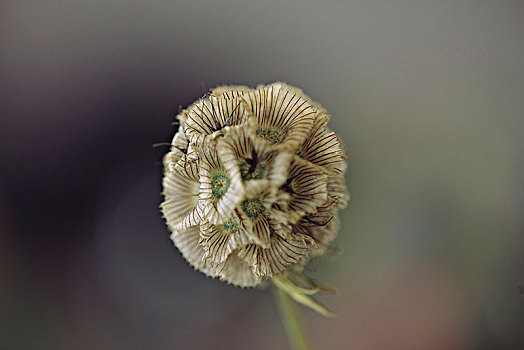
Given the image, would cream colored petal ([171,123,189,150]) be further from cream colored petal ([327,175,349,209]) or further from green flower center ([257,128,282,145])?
cream colored petal ([327,175,349,209])

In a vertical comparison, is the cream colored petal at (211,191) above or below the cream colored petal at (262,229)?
above

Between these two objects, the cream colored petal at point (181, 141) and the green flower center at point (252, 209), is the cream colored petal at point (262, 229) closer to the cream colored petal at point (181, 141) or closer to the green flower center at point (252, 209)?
the green flower center at point (252, 209)

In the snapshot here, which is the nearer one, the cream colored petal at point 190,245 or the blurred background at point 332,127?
the cream colored petal at point 190,245

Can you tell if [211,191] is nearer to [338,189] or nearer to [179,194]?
[179,194]

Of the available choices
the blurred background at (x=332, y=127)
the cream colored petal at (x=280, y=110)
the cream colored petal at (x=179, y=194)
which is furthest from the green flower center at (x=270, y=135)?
the blurred background at (x=332, y=127)

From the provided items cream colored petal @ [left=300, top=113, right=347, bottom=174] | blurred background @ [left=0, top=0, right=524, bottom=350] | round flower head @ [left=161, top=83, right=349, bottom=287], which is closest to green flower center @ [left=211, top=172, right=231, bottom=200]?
round flower head @ [left=161, top=83, right=349, bottom=287]
